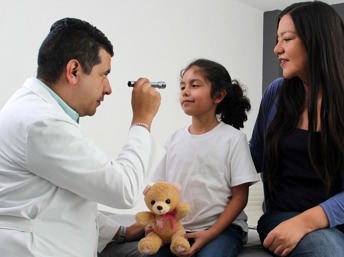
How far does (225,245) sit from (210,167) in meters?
0.23

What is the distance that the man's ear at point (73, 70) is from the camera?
102 cm

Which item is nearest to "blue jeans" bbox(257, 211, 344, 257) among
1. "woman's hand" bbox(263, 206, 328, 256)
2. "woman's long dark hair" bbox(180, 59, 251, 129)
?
"woman's hand" bbox(263, 206, 328, 256)

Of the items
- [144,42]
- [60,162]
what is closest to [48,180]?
[60,162]

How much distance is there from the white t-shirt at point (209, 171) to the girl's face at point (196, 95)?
3.0 inches

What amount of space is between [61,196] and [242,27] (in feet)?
10.8

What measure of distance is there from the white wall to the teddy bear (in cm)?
142

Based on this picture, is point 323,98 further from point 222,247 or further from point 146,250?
point 146,250

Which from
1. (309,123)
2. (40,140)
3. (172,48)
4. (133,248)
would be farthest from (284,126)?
(172,48)

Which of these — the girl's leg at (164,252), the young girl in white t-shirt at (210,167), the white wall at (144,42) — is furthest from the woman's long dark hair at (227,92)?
the white wall at (144,42)

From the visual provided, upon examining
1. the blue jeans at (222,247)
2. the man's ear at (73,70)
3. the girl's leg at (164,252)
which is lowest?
the girl's leg at (164,252)

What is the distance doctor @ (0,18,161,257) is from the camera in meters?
0.91

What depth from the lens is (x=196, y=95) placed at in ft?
4.45

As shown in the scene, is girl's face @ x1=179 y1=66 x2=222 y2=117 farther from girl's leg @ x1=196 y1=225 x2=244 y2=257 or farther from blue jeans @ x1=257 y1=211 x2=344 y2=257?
blue jeans @ x1=257 y1=211 x2=344 y2=257

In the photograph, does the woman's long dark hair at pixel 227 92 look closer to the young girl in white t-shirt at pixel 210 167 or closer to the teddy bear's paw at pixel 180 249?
the young girl in white t-shirt at pixel 210 167
